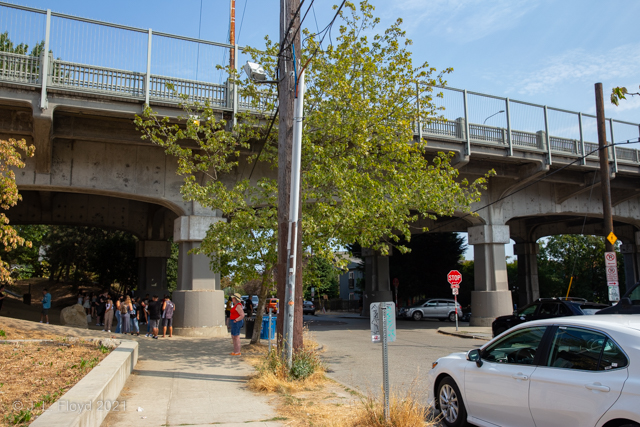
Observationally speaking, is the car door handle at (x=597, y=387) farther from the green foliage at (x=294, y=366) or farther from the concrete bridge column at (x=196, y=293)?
the concrete bridge column at (x=196, y=293)

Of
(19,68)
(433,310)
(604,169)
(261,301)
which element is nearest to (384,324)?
(261,301)

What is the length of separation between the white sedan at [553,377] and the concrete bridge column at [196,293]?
1217 centimetres

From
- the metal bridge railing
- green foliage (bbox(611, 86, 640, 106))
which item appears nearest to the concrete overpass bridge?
the metal bridge railing

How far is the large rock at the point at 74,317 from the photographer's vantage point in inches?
857

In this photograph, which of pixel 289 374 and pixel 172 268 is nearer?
pixel 289 374

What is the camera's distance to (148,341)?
15.9 meters

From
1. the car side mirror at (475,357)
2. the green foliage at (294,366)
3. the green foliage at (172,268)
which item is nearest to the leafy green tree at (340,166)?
the green foliage at (294,366)

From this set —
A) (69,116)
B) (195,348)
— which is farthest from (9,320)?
(69,116)

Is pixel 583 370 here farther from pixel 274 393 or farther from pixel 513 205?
pixel 513 205

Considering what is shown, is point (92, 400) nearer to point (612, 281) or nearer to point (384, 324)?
point (384, 324)

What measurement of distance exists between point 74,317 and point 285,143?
54.3ft

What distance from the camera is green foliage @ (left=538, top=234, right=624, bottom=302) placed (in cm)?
4603

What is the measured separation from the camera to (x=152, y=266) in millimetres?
29984

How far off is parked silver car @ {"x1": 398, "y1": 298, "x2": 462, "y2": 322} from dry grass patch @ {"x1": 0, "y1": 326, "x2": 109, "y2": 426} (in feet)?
80.4
